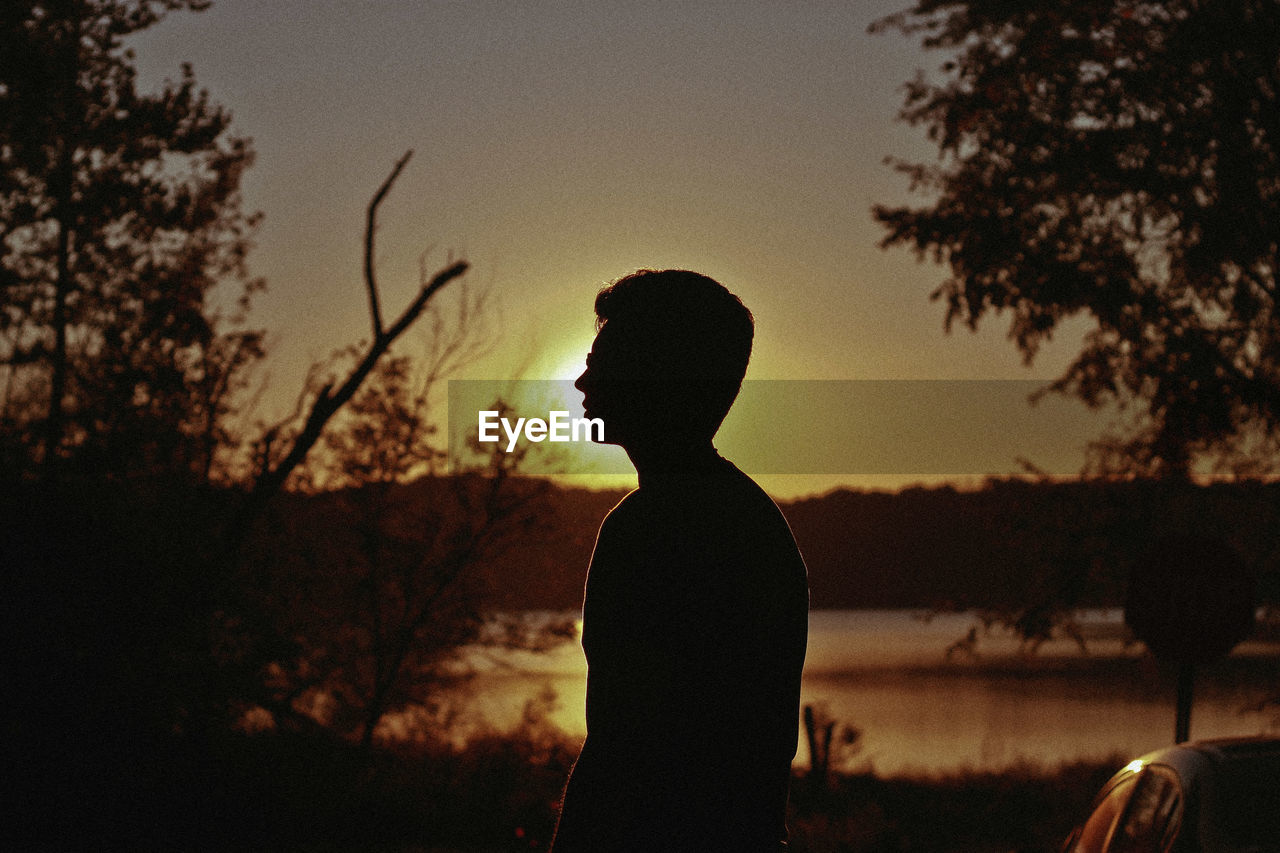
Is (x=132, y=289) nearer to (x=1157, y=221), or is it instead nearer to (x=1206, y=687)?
(x=1157, y=221)

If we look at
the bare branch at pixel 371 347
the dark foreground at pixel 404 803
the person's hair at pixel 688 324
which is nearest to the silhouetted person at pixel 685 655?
the person's hair at pixel 688 324

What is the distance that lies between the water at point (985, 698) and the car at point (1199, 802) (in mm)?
10071

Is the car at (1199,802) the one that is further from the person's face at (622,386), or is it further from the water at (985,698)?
the water at (985,698)

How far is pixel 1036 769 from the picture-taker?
31688mm

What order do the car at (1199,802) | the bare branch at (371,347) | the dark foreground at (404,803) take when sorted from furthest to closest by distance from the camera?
the dark foreground at (404,803)
the bare branch at (371,347)
the car at (1199,802)

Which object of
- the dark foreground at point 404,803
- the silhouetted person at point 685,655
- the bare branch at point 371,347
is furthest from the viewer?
the dark foreground at point 404,803

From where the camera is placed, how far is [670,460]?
2213 mm

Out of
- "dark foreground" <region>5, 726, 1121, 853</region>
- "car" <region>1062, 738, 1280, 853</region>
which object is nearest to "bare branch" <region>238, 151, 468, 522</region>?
"dark foreground" <region>5, 726, 1121, 853</region>

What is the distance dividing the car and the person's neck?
3595 mm

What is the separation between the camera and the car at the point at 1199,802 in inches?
195

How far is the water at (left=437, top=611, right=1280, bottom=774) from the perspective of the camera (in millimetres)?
22250

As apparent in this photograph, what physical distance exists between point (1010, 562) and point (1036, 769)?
1472 centimetres

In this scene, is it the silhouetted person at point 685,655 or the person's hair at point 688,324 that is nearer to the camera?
the silhouetted person at point 685,655

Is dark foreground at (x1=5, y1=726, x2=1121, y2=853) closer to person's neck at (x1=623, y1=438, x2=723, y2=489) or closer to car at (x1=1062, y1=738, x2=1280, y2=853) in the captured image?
car at (x1=1062, y1=738, x2=1280, y2=853)
